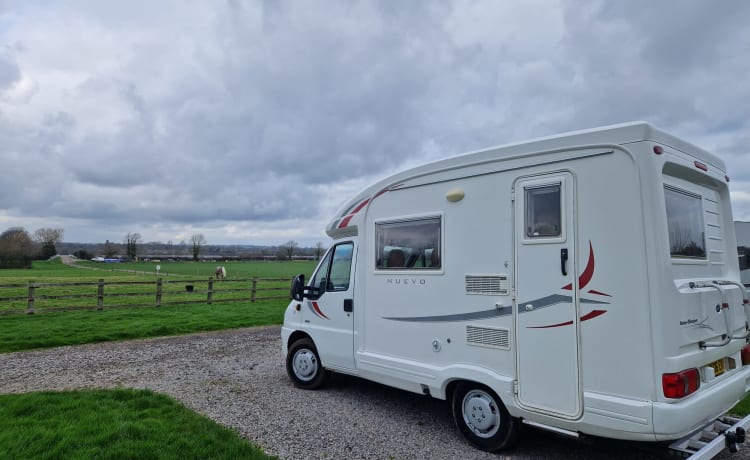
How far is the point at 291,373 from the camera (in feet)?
22.0

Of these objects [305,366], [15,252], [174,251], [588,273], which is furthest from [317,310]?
[174,251]

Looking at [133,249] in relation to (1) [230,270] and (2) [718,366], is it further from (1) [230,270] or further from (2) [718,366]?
(2) [718,366]

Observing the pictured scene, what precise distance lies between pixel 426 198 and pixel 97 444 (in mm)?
4051

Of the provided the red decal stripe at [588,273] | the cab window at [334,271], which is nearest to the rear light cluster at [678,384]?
the red decal stripe at [588,273]

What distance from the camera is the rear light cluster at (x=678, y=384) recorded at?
322 centimetres

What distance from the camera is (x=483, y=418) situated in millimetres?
4328

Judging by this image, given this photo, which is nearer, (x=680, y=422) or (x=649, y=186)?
(x=680, y=422)

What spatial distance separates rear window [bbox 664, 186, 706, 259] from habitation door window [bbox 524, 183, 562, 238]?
2.86ft

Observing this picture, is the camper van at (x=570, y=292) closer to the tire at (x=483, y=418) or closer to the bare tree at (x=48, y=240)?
the tire at (x=483, y=418)

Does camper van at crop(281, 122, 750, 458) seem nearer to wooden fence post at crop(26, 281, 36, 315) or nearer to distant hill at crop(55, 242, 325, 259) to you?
wooden fence post at crop(26, 281, 36, 315)

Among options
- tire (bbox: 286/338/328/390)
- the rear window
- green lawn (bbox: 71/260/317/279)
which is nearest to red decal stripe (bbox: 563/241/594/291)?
the rear window

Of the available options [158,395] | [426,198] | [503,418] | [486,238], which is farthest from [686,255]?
[158,395]

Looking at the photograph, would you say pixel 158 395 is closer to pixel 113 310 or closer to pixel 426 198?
pixel 426 198

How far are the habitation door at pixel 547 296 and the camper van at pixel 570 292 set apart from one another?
0.01 meters
